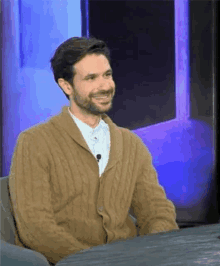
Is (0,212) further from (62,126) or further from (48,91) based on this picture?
(48,91)

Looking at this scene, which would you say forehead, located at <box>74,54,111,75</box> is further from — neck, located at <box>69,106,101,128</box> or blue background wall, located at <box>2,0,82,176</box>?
blue background wall, located at <box>2,0,82,176</box>

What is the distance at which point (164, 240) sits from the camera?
1.12 metres

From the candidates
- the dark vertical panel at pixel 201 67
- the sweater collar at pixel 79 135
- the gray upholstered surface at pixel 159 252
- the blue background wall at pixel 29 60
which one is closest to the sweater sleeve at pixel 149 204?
the sweater collar at pixel 79 135

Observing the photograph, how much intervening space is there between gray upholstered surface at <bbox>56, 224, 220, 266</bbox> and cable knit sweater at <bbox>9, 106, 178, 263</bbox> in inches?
15.4

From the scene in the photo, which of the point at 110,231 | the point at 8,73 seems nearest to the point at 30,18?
the point at 8,73

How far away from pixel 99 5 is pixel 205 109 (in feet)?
3.68

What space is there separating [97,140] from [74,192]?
26 cm

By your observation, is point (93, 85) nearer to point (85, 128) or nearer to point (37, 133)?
point (85, 128)

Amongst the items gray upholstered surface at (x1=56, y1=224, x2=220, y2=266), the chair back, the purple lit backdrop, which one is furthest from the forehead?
the purple lit backdrop

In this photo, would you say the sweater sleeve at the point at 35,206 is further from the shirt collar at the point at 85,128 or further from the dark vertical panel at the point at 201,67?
the dark vertical panel at the point at 201,67

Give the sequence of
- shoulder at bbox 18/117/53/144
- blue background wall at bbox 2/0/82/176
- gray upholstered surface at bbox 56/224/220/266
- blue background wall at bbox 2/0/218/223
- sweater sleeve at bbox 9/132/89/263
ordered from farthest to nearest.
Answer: blue background wall at bbox 2/0/218/223, blue background wall at bbox 2/0/82/176, shoulder at bbox 18/117/53/144, sweater sleeve at bbox 9/132/89/263, gray upholstered surface at bbox 56/224/220/266

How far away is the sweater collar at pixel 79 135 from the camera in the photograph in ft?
5.38

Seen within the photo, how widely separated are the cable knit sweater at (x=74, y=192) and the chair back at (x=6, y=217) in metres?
0.02

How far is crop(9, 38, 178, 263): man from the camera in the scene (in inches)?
56.8
